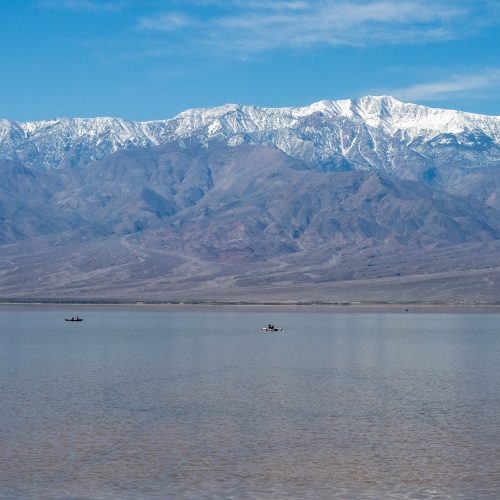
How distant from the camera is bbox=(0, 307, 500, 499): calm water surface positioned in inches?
1507

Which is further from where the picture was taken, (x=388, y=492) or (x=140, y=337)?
(x=140, y=337)

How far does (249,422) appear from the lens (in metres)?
52.0

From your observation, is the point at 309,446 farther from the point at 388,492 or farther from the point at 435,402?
the point at 435,402

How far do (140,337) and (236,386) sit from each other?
56807 mm

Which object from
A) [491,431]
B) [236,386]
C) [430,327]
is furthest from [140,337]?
[491,431]

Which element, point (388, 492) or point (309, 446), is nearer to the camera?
point (388, 492)

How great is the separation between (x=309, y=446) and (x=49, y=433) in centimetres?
1297

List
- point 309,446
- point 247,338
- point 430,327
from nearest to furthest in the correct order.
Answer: point 309,446 → point 247,338 → point 430,327

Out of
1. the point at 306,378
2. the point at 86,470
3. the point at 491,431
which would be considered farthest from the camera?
the point at 306,378

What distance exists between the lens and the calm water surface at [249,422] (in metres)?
38.3

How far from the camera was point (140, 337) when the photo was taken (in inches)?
4862

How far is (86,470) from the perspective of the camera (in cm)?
4031

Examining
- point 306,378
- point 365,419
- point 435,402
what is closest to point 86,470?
point 365,419

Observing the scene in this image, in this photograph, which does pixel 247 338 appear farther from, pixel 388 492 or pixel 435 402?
pixel 388 492
